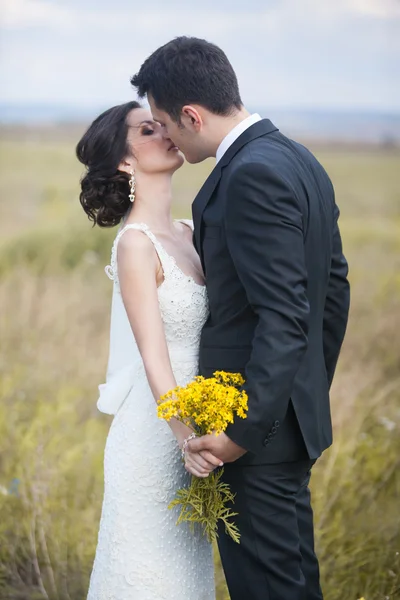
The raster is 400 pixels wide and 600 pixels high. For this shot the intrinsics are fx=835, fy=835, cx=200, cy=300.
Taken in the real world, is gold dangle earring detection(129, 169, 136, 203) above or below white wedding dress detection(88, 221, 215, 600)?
above

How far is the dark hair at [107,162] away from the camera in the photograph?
302 centimetres

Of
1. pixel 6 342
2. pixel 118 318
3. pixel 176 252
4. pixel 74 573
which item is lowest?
pixel 74 573

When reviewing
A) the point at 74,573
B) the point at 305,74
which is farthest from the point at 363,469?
the point at 305,74

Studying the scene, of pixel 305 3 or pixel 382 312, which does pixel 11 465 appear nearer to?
pixel 382 312

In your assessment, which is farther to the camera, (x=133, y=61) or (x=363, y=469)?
(x=133, y=61)

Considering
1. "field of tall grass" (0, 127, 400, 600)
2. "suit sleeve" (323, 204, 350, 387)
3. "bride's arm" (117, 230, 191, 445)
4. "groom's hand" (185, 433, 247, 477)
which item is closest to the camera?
"groom's hand" (185, 433, 247, 477)

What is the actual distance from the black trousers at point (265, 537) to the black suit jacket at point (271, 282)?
7cm

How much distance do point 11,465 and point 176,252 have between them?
2.29m

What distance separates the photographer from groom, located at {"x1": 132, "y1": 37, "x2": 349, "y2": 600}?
2.31 metres

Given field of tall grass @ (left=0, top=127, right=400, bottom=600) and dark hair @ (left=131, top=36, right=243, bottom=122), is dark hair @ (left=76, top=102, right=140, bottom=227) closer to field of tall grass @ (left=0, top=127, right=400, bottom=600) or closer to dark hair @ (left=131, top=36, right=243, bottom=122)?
dark hair @ (left=131, top=36, right=243, bottom=122)

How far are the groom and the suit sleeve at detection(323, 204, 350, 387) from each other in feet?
0.43

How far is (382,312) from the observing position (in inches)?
271

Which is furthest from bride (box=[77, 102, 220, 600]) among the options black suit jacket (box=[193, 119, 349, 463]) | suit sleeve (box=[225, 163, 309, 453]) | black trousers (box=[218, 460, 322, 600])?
suit sleeve (box=[225, 163, 309, 453])

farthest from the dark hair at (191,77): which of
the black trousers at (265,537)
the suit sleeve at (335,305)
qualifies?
the black trousers at (265,537)
